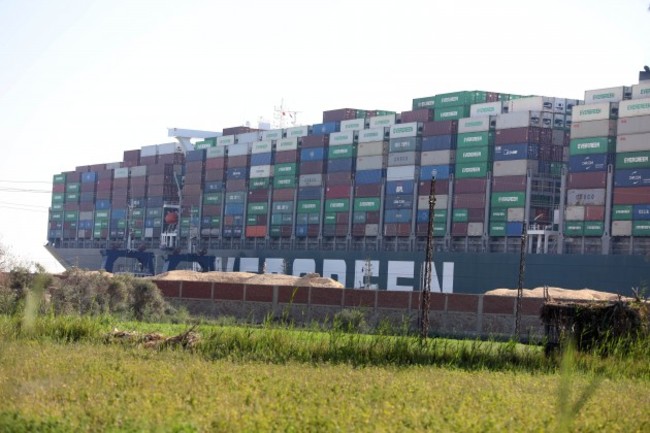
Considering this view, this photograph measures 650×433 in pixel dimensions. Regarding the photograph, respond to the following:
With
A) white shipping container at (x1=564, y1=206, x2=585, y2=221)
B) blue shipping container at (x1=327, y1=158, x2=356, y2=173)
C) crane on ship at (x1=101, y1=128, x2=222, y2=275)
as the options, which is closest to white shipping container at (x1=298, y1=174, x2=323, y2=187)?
blue shipping container at (x1=327, y1=158, x2=356, y2=173)

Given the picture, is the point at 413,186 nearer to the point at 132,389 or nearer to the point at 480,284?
the point at 480,284

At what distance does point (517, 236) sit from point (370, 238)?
13.7 metres

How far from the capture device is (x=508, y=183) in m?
63.4

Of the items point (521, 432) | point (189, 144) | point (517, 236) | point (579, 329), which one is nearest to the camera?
point (521, 432)

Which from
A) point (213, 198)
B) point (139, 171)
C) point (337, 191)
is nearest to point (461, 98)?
point (337, 191)

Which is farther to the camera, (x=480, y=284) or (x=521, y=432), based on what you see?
(x=480, y=284)

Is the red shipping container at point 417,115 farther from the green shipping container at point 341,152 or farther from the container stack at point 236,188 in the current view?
the container stack at point 236,188

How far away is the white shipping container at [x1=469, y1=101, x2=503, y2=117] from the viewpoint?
66062 mm

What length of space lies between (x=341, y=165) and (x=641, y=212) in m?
25.8

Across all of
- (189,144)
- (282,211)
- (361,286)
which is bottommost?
(361,286)

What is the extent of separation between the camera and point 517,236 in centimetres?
6397

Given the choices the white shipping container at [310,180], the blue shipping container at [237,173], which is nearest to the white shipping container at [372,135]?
the white shipping container at [310,180]

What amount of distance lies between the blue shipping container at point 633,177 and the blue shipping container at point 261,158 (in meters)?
32.9

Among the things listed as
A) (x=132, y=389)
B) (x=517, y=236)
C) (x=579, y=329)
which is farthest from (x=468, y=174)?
(x=132, y=389)
